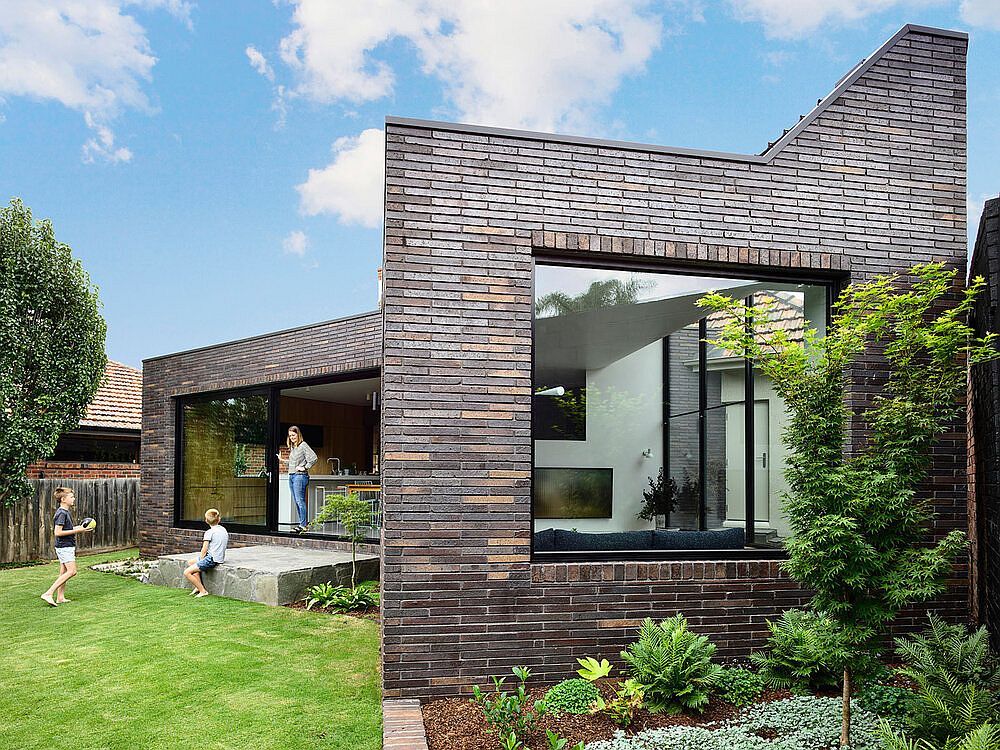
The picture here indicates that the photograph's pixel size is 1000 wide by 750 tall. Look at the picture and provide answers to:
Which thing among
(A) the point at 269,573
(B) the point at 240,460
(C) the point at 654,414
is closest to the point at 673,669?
(C) the point at 654,414

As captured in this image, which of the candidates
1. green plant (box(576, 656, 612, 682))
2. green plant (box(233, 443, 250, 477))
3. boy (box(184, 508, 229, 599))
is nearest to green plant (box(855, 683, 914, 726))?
green plant (box(576, 656, 612, 682))

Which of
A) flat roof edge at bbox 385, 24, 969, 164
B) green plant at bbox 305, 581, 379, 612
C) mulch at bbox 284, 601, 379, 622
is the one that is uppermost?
flat roof edge at bbox 385, 24, 969, 164

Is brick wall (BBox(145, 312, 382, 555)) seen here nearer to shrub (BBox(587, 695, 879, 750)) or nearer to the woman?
the woman

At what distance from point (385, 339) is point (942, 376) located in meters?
3.60

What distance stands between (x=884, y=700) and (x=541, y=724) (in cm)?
219

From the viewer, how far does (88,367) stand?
1362cm

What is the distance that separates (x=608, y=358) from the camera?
629cm

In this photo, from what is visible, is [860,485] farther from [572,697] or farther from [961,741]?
[572,697]

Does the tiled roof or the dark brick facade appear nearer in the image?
the dark brick facade

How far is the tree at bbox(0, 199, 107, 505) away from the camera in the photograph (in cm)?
1249

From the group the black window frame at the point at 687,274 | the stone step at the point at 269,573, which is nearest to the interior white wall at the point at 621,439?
the black window frame at the point at 687,274

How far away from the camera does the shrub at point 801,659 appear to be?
463 cm

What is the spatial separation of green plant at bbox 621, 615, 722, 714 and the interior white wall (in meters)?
1.05

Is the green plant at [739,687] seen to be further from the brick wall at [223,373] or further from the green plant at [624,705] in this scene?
the brick wall at [223,373]
